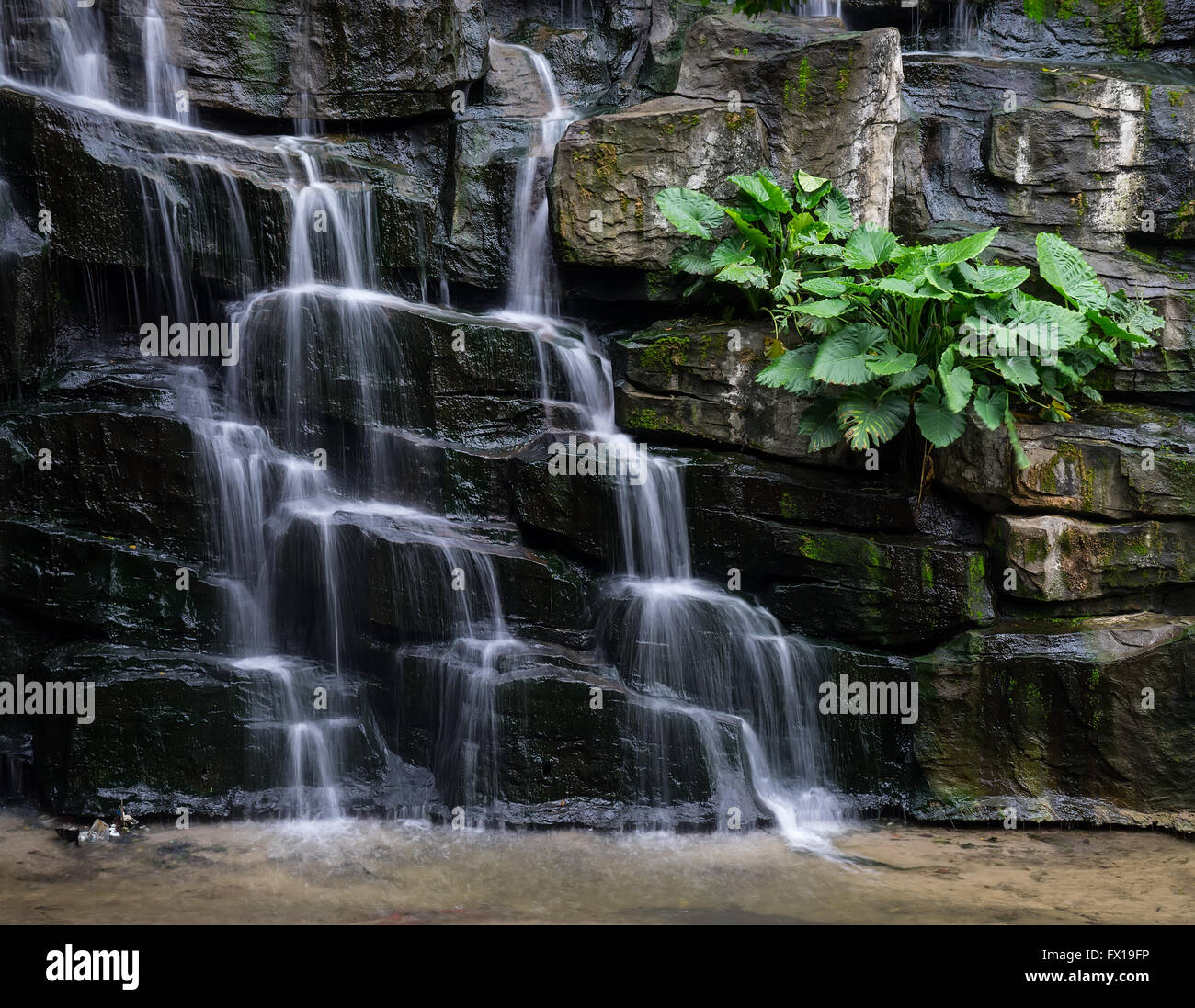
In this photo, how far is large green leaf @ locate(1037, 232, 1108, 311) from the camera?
7375 mm

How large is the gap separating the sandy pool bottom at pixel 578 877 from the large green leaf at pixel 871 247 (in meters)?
3.58

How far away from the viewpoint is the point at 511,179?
9070 mm

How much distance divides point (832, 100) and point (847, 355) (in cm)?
256

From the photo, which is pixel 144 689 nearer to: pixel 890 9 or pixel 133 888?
pixel 133 888

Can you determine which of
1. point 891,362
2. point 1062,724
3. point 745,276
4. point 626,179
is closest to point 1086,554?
point 1062,724

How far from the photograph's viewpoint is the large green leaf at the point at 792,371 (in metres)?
7.23

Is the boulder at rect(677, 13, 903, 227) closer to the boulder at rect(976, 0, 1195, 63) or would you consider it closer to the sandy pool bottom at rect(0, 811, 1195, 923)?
the boulder at rect(976, 0, 1195, 63)

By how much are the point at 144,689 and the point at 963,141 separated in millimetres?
7405

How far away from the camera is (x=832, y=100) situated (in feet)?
28.2

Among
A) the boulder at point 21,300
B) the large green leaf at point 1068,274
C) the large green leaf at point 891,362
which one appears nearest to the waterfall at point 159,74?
the boulder at point 21,300

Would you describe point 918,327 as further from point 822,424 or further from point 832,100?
point 832,100

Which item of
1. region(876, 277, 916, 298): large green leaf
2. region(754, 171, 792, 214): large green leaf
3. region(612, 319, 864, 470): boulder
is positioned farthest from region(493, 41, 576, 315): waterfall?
region(876, 277, 916, 298): large green leaf

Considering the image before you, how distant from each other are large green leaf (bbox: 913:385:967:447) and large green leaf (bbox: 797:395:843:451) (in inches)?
19.9

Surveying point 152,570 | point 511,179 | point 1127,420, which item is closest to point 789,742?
point 1127,420
